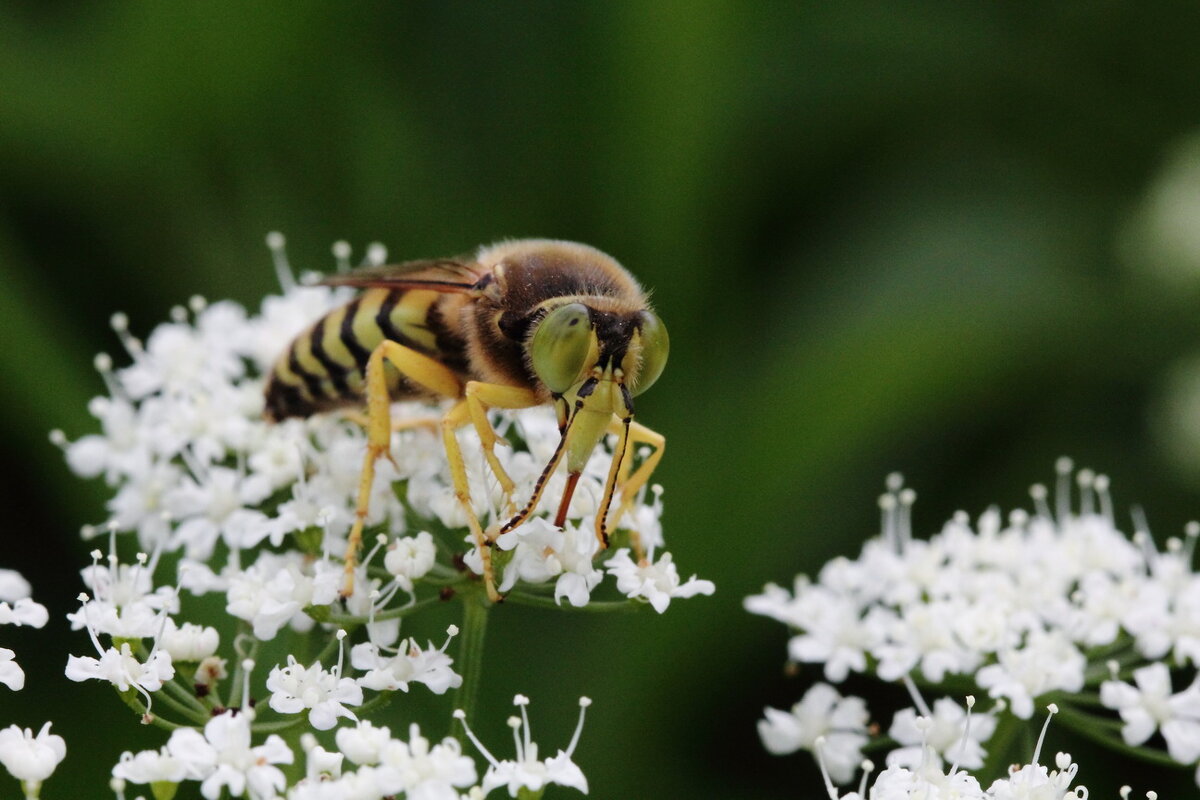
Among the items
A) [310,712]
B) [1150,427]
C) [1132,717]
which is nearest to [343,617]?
[310,712]

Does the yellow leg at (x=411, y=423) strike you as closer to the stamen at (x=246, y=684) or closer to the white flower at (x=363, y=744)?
the stamen at (x=246, y=684)

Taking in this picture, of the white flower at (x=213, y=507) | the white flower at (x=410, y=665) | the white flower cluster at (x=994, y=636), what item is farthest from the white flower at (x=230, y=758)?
the white flower cluster at (x=994, y=636)

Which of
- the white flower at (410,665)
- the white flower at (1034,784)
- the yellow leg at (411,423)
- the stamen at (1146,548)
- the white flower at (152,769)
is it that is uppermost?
the yellow leg at (411,423)

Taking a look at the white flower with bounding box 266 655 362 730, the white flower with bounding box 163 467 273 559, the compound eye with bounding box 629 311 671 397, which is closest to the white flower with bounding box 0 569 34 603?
the white flower with bounding box 163 467 273 559

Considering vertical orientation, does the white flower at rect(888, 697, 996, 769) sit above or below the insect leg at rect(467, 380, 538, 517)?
below

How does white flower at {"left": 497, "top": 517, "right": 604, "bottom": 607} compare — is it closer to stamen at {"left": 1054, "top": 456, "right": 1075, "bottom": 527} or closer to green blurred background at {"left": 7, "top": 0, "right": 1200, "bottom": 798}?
green blurred background at {"left": 7, "top": 0, "right": 1200, "bottom": 798}
